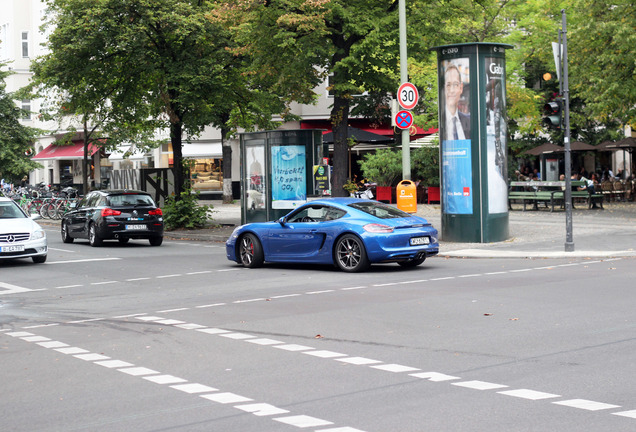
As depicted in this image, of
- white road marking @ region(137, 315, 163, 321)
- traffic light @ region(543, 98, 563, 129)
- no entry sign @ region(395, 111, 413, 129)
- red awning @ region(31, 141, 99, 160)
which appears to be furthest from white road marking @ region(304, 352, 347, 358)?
red awning @ region(31, 141, 99, 160)

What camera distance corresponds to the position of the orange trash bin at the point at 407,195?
22141mm

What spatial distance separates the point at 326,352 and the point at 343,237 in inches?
314

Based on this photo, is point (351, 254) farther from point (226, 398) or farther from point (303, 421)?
point (303, 421)

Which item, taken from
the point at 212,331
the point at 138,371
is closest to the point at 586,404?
the point at 138,371

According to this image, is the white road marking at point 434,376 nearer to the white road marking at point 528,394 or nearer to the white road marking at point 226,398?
the white road marking at point 528,394

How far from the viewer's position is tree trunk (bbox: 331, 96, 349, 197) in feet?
82.2

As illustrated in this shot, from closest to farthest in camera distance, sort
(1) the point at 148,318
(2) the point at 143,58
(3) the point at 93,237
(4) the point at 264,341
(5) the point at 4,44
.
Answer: (4) the point at 264,341 → (1) the point at 148,318 → (3) the point at 93,237 → (2) the point at 143,58 → (5) the point at 4,44

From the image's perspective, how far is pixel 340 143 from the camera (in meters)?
25.5

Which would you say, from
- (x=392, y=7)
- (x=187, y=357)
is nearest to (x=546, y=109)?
(x=392, y=7)

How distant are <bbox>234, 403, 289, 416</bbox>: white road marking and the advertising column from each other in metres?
16.0

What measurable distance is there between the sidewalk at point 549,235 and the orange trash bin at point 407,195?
3.91 feet

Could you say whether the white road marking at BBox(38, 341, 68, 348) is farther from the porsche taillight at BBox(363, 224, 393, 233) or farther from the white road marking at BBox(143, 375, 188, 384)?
the porsche taillight at BBox(363, 224, 393, 233)

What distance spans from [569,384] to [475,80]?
1561cm

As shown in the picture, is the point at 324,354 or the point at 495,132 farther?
the point at 495,132
